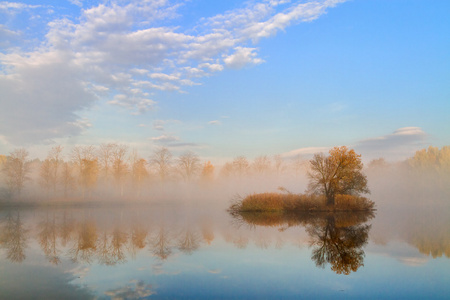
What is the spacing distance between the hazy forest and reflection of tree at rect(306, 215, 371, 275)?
5982 centimetres

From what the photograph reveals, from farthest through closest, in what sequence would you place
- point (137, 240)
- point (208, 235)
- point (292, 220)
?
point (292, 220) → point (208, 235) → point (137, 240)

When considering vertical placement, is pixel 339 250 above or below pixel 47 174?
below

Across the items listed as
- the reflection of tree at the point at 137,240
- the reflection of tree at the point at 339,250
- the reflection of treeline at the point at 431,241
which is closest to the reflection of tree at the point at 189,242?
the reflection of tree at the point at 137,240

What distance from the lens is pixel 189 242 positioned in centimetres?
1814

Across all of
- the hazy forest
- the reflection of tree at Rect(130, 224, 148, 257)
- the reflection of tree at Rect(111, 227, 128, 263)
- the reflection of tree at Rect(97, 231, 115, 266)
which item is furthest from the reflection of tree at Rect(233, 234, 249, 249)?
the hazy forest

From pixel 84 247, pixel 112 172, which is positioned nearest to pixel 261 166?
pixel 112 172

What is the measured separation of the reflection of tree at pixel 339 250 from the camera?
12319 mm

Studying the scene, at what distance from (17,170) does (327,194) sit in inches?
2495

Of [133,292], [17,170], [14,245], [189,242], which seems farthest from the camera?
Result: [17,170]

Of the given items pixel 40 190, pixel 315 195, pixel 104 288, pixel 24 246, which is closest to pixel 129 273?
pixel 104 288

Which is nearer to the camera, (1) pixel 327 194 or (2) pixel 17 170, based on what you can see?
(1) pixel 327 194

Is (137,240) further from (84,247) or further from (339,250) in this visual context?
(339,250)

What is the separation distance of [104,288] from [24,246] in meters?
10.9

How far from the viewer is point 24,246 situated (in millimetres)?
17531
